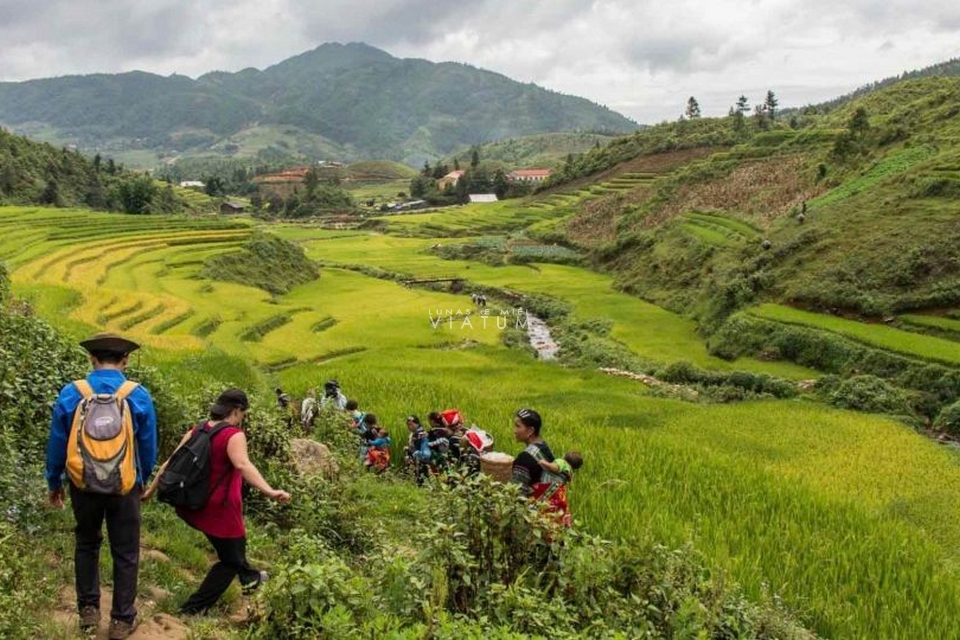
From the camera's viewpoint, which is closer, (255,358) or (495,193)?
(255,358)

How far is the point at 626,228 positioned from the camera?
48.5 metres

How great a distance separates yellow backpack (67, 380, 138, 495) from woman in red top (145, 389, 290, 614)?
50 centimetres

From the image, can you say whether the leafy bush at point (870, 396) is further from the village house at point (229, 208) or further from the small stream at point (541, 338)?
the village house at point (229, 208)

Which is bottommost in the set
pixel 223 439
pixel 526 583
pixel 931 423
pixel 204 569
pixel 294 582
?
pixel 931 423

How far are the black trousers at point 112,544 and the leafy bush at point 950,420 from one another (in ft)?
57.5

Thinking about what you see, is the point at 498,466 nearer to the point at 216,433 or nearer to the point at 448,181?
the point at 216,433

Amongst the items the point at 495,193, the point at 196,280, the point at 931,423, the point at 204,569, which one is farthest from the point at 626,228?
the point at 495,193

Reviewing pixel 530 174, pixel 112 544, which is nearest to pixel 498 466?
pixel 112 544

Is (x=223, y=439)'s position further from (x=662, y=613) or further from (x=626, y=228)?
(x=626, y=228)

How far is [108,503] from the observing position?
450cm

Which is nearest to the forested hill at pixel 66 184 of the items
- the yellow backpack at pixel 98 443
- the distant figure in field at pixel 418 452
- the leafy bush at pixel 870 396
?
the distant figure in field at pixel 418 452

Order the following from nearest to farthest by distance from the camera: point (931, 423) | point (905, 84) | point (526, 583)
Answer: point (526, 583) → point (931, 423) → point (905, 84)

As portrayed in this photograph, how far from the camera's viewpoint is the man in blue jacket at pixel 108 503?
4406mm

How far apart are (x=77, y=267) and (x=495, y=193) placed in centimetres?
7361
